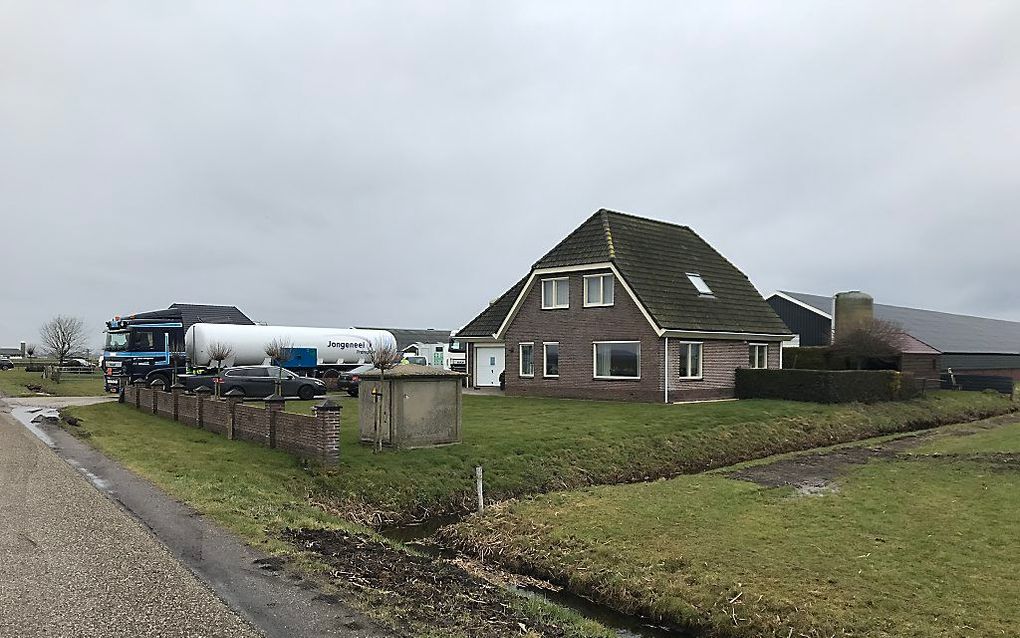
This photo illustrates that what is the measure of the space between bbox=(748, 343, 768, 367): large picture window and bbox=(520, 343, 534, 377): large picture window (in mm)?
9414

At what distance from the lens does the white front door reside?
126ft

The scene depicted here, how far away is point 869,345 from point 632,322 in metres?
15.5

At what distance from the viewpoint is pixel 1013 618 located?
24.1ft

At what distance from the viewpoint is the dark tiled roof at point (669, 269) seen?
29422 millimetres

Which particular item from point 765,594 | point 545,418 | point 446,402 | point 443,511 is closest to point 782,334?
point 545,418

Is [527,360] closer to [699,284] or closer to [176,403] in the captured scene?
[699,284]

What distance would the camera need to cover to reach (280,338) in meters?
38.7

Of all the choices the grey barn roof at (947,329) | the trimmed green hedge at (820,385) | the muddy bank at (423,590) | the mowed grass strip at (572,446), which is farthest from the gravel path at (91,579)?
the grey barn roof at (947,329)

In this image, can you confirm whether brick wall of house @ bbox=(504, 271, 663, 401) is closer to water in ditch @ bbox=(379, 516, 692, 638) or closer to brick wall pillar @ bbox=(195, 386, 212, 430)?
brick wall pillar @ bbox=(195, 386, 212, 430)

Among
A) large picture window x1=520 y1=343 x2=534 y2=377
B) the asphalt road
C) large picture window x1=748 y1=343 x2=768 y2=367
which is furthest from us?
large picture window x1=520 y1=343 x2=534 y2=377

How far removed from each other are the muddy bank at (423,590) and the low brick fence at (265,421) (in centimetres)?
413

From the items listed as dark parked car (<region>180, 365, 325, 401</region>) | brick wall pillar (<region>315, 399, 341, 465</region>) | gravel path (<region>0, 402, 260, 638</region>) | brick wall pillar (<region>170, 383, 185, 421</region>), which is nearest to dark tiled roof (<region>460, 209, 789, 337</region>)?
dark parked car (<region>180, 365, 325, 401</region>)

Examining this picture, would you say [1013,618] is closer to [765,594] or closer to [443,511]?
[765,594]

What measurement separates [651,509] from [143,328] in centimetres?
3088
